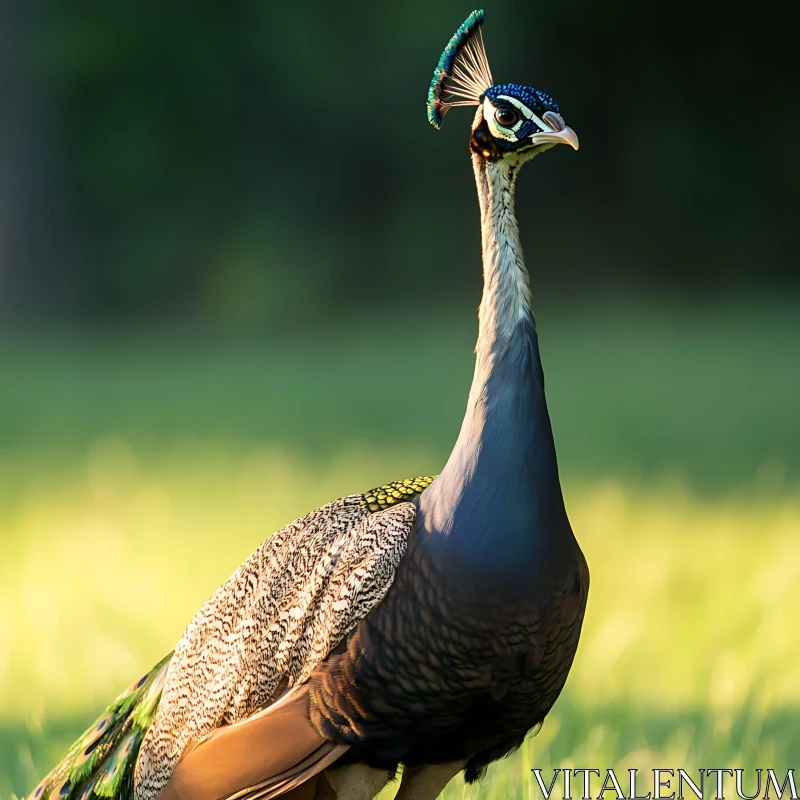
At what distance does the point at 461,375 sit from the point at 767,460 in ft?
7.00

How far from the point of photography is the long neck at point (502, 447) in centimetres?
208

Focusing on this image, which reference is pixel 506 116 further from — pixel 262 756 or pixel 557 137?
pixel 262 756

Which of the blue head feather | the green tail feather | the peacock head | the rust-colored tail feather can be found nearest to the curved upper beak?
the peacock head

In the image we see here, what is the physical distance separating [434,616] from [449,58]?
1.03 m

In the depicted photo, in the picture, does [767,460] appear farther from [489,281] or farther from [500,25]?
[500,25]

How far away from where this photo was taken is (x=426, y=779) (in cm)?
231

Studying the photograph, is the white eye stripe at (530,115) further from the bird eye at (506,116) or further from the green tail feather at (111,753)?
the green tail feather at (111,753)

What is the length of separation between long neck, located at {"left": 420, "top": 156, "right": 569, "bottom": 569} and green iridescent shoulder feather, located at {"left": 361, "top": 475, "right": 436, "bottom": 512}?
0.14 meters

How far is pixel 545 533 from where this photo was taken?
210 centimetres

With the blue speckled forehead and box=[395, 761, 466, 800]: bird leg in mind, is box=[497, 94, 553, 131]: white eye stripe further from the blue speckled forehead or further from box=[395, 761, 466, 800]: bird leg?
box=[395, 761, 466, 800]: bird leg

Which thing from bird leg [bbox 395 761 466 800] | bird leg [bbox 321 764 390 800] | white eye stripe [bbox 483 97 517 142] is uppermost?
white eye stripe [bbox 483 97 517 142]

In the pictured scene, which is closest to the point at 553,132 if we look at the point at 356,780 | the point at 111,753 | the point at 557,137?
Result: the point at 557,137

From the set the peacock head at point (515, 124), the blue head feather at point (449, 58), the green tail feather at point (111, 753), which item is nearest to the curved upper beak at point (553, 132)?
the peacock head at point (515, 124)

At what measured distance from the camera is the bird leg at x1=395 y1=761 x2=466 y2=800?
2279 mm
